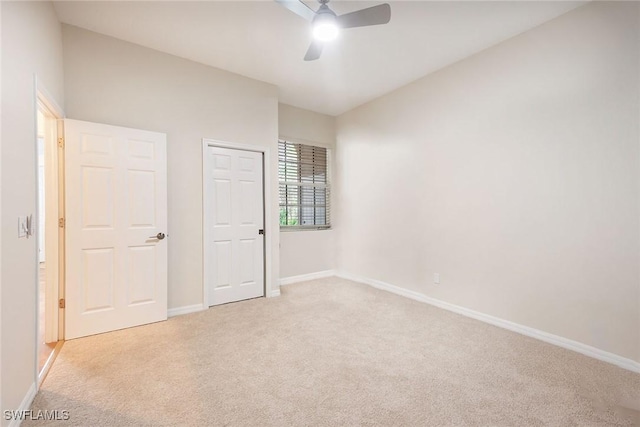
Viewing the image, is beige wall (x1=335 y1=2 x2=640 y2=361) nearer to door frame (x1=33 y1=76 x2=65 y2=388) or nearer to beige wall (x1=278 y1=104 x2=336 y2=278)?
beige wall (x1=278 y1=104 x2=336 y2=278)

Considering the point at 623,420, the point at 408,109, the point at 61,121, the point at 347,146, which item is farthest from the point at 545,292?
the point at 61,121

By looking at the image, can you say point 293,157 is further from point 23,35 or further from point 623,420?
point 623,420

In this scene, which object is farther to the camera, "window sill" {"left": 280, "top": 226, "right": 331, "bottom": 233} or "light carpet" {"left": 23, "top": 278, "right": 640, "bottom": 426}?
"window sill" {"left": 280, "top": 226, "right": 331, "bottom": 233}

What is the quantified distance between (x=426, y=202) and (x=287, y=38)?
2390 mm

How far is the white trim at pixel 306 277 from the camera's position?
4.35m

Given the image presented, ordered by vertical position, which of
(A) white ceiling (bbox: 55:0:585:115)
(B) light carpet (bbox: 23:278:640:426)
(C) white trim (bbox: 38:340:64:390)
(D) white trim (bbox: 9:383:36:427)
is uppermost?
(A) white ceiling (bbox: 55:0:585:115)

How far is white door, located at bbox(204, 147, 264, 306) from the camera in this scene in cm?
337

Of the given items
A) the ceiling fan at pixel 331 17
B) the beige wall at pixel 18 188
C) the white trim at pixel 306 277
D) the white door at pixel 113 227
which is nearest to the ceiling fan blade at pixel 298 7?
the ceiling fan at pixel 331 17

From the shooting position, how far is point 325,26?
82.0 inches

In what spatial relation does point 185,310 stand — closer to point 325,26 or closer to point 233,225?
point 233,225

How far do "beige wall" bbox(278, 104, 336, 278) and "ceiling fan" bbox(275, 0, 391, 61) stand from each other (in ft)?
7.70

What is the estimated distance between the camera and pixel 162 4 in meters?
2.33

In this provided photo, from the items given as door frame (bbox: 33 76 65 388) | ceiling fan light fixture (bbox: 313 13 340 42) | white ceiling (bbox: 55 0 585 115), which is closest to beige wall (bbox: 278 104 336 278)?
white ceiling (bbox: 55 0 585 115)

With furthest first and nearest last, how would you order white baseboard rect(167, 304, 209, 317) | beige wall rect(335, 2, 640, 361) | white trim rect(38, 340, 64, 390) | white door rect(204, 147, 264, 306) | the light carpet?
1. white door rect(204, 147, 264, 306)
2. white baseboard rect(167, 304, 209, 317)
3. beige wall rect(335, 2, 640, 361)
4. white trim rect(38, 340, 64, 390)
5. the light carpet
